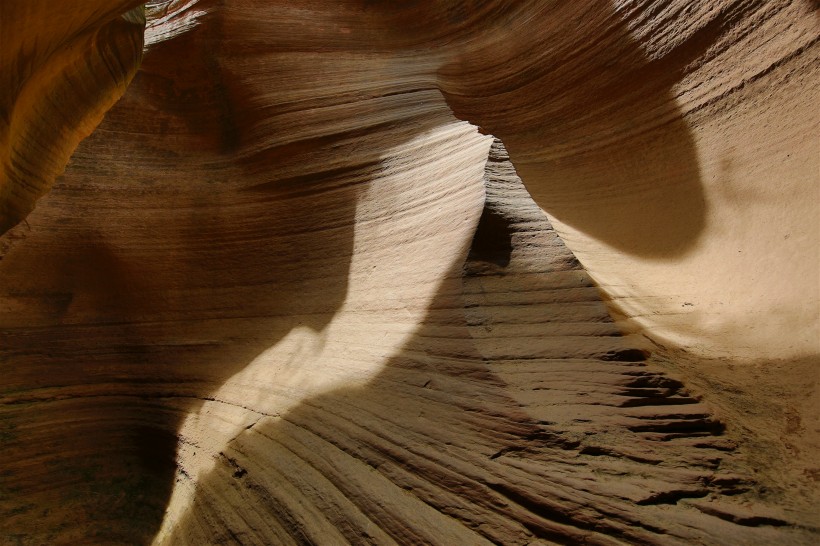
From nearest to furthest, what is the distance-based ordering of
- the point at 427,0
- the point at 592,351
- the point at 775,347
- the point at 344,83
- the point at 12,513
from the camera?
the point at 592,351 → the point at 775,347 → the point at 12,513 → the point at 344,83 → the point at 427,0

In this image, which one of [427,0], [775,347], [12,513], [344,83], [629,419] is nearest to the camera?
[629,419]

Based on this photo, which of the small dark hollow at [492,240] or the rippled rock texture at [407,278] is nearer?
the rippled rock texture at [407,278]

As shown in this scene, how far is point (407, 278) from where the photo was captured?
3412mm

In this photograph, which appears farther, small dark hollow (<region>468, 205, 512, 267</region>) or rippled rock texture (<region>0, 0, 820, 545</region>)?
small dark hollow (<region>468, 205, 512, 267</region>)

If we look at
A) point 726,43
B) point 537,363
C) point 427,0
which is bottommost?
point 537,363

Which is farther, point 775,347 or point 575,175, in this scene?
point 575,175

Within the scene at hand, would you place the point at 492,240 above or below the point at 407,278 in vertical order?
above

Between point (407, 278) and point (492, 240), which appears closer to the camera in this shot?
point (492, 240)

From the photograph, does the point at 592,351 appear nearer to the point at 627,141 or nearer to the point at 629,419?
the point at 629,419

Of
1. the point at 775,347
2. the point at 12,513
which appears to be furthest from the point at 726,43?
the point at 12,513

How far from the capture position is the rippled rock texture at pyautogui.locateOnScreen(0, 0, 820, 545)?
218 cm

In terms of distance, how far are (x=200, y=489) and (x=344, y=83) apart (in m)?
3.96

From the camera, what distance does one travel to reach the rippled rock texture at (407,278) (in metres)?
2.18

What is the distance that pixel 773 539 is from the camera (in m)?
1.68
